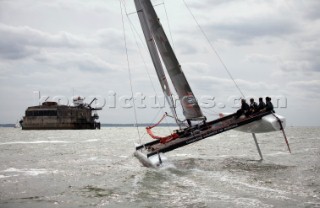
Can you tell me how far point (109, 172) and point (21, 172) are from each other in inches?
148

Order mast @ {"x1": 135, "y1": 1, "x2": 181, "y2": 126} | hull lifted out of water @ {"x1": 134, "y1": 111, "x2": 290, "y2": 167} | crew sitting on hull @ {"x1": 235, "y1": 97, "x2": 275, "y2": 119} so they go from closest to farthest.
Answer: hull lifted out of water @ {"x1": 134, "y1": 111, "x2": 290, "y2": 167}, crew sitting on hull @ {"x1": 235, "y1": 97, "x2": 275, "y2": 119}, mast @ {"x1": 135, "y1": 1, "x2": 181, "y2": 126}

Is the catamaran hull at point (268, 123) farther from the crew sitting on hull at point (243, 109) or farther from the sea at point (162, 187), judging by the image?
the sea at point (162, 187)

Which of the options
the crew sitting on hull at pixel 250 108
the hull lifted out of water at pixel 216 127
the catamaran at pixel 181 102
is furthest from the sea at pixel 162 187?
the crew sitting on hull at pixel 250 108

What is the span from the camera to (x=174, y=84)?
52.7ft

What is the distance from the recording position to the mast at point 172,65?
631 inches

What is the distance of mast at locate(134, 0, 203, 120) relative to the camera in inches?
631

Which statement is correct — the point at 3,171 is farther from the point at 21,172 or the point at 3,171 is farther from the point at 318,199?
the point at 318,199

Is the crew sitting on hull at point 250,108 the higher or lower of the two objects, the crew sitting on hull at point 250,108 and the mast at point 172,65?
the lower

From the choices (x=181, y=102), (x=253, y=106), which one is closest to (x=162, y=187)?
(x=181, y=102)

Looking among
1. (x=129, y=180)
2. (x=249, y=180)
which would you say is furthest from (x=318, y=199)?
(x=129, y=180)

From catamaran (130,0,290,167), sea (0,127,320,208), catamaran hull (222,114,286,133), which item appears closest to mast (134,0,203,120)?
catamaran (130,0,290,167)

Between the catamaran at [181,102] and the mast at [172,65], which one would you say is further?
the mast at [172,65]

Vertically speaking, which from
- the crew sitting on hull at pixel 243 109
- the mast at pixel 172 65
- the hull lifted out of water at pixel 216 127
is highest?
the mast at pixel 172 65

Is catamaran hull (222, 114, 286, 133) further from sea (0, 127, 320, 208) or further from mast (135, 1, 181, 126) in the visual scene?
mast (135, 1, 181, 126)
